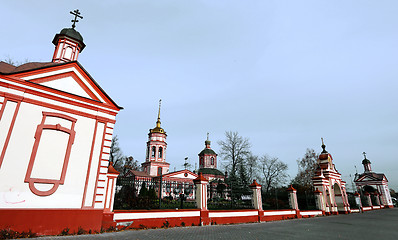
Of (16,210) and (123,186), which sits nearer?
Result: (16,210)

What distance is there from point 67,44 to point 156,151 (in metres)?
28.5

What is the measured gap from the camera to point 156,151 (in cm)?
3875

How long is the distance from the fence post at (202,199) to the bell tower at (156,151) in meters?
27.2

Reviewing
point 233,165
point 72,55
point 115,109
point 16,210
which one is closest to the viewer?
point 16,210

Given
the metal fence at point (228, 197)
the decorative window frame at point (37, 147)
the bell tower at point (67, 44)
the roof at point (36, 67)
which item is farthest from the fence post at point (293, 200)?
the bell tower at point (67, 44)

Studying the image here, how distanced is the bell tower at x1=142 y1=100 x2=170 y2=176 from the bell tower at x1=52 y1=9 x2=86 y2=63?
27.6 metres

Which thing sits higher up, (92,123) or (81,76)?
(81,76)

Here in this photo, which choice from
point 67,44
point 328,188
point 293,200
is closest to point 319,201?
point 328,188

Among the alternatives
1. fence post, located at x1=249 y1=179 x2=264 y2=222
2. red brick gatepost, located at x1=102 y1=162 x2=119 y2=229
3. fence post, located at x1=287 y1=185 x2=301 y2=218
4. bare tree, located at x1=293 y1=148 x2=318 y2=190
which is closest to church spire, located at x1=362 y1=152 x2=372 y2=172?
bare tree, located at x1=293 y1=148 x2=318 y2=190

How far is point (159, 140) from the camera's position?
39.2 meters

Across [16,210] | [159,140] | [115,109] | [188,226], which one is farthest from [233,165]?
[16,210]

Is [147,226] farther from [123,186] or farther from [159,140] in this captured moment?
[159,140]

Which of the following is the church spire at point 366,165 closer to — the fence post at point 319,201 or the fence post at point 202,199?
the fence post at point 319,201

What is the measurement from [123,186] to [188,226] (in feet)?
12.3
